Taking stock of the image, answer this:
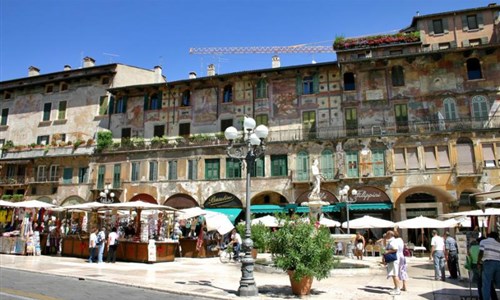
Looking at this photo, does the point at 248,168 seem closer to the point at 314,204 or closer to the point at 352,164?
the point at 314,204

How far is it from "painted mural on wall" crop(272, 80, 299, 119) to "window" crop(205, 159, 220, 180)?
5.83 metres

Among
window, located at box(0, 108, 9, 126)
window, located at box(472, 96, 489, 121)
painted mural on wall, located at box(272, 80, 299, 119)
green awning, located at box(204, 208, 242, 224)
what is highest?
window, located at box(0, 108, 9, 126)

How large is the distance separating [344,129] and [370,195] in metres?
5.06

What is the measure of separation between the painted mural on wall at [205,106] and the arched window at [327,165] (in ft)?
31.0

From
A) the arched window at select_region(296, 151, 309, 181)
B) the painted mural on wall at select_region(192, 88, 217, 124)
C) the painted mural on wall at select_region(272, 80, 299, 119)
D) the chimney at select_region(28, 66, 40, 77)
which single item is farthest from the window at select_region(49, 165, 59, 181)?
the arched window at select_region(296, 151, 309, 181)

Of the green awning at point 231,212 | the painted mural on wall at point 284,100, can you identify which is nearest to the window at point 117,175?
the green awning at point 231,212

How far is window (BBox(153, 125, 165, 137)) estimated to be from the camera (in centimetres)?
3469

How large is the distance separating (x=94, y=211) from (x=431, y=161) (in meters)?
21.0

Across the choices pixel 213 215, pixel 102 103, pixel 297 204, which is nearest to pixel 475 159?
pixel 297 204

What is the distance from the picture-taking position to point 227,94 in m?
33.8

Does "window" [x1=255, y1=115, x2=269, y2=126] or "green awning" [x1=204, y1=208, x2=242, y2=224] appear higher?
"window" [x1=255, y1=115, x2=269, y2=126]

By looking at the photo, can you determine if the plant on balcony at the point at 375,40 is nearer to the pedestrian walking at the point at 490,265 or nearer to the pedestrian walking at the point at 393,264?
the pedestrian walking at the point at 393,264

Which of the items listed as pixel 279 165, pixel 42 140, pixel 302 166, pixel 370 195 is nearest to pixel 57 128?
pixel 42 140

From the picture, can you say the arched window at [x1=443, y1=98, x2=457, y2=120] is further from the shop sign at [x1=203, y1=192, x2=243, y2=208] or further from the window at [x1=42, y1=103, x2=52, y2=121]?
the window at [x1=42, y1=103, x2=52, y2=121]
